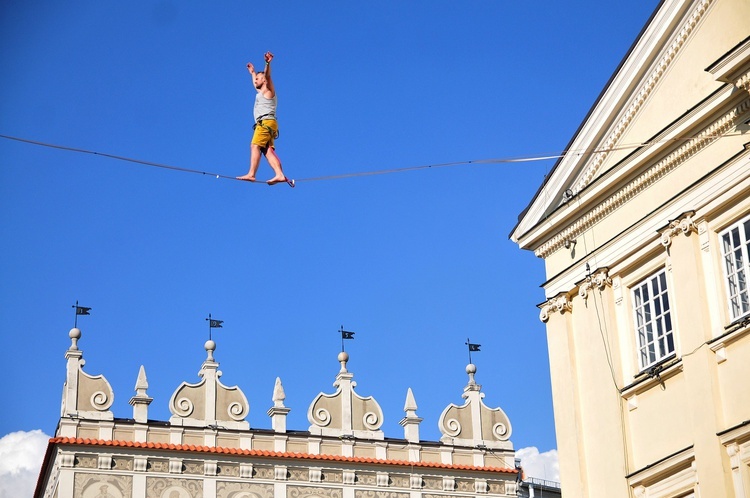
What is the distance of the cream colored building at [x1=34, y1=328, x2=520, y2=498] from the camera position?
34.7 metres

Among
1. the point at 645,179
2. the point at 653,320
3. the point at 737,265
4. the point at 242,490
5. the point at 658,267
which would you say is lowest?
the point at 653,320

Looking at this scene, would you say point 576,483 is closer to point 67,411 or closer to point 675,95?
point 675,95

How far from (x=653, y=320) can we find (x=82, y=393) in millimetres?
18040

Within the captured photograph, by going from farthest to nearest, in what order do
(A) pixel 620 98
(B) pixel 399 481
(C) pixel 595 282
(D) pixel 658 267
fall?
1. (B) pixel 399 481
2. (C) pixel 595 282
3. (A) pixel 620 98
4. (D) pixel 658 267

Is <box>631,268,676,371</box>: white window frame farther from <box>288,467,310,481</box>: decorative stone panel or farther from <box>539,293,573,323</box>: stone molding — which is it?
<box>288,467,310,481</box>: decorative stone panel

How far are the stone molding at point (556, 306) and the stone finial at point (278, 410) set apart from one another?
14.1m

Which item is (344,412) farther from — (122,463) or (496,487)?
(122,463)

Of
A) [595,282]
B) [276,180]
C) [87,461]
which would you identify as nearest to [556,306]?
[595,282]

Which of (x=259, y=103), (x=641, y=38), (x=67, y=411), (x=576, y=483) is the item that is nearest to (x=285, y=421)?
(x=67, y=411)

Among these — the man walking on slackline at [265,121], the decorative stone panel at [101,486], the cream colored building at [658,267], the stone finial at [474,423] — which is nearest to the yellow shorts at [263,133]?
Answer: the man walking on slackline at [265,121]

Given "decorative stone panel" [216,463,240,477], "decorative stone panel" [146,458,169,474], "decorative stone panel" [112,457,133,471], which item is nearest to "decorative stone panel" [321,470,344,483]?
"decorative stone panel" [216,463,240,477]

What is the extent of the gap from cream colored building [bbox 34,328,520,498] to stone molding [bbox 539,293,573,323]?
1396 cm

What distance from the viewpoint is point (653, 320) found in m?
21.4

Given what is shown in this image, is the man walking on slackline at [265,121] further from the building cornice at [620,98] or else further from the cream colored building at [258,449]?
the cream colored building at [258,449]
